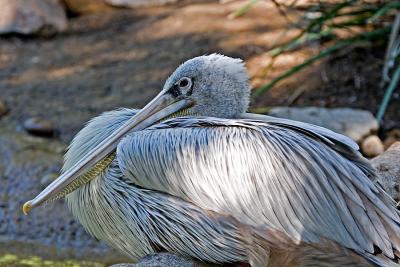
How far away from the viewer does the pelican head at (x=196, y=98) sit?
14.0 ft

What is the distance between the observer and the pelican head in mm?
4262

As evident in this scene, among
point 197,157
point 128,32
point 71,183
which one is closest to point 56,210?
point 71,183

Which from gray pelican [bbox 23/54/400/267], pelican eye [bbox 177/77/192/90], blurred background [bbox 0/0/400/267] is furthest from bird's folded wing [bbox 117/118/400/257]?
blurred background [bbox 0/0/400/267]

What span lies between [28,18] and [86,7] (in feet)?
2.64

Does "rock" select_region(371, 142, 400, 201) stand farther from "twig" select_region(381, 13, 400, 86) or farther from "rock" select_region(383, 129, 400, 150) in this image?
"twig" select_region(381, 13, 400, 86)

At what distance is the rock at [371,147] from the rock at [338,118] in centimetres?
5

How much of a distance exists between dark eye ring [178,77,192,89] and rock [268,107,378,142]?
2.12 m

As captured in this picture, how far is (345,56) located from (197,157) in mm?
4063

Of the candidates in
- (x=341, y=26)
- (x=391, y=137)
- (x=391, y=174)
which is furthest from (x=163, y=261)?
Answer: (x=341, y=26)

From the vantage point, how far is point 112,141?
423 centimetres

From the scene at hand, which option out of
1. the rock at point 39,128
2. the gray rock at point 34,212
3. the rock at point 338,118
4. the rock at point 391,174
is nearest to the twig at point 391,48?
the rock at point 338,118

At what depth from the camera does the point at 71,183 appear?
4223mm

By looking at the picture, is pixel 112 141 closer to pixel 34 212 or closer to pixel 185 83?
pixel 185 83

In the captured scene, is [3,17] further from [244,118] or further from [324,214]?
[324,214]
